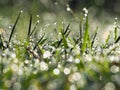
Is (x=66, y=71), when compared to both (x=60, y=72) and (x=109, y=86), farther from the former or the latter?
(x=109, y=86)

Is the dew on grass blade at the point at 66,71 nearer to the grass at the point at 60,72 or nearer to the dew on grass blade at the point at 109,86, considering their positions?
the grass at the point at 60,72

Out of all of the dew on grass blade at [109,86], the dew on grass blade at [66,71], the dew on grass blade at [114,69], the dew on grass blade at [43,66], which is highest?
the dew on grass blade at [43,66]

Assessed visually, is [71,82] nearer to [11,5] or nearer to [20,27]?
[20,27]

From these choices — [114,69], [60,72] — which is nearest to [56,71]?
[60,72]

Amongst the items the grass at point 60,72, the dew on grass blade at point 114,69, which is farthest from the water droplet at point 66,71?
the dew on grass blade at point 114,69

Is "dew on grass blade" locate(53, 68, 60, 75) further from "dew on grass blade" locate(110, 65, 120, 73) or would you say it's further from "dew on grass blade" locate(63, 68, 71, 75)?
"dew on grass blade" locate(110, 65, 120, 73)

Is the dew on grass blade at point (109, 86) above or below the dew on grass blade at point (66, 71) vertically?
below

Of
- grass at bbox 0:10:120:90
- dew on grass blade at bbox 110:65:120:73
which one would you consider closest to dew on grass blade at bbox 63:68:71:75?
grass at bbox 0:10:120:90

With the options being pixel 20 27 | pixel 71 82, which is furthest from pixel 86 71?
pixel 20 27

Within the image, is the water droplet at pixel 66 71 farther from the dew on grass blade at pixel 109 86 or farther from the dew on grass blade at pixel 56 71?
the dew on grass blade at pixel 109 86

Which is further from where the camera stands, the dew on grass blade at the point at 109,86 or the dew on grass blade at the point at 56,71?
the dew on grass blade at the point at 56,71

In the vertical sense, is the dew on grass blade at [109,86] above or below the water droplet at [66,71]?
below
